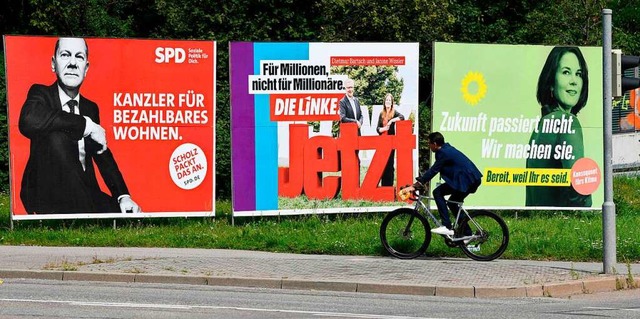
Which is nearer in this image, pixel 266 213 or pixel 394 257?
pixel 394 257

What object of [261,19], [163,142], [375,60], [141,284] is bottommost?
[141,284]

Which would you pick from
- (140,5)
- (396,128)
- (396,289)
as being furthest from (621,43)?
(396,289)

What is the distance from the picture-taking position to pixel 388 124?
22.6 meters

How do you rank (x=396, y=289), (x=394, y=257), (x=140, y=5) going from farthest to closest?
(x=140, y=5), (x=394, y=257), (x=396, y=289)

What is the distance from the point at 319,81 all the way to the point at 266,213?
8.59 ft

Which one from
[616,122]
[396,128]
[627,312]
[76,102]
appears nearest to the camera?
[627,312]

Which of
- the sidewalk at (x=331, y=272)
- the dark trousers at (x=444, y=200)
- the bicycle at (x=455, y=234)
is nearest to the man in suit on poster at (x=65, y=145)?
the sidewalk at (x=331, y=272)

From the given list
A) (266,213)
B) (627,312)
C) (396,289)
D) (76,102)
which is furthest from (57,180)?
(627,312)

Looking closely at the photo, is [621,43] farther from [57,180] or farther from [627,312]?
[627,312]

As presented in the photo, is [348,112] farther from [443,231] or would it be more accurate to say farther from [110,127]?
[443,231]

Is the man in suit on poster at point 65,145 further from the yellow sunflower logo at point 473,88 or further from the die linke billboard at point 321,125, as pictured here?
the yellow sunflower logo at point 473,88

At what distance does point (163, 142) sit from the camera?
2181cm

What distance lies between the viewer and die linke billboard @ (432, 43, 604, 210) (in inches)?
900

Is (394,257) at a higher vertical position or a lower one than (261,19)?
lower
